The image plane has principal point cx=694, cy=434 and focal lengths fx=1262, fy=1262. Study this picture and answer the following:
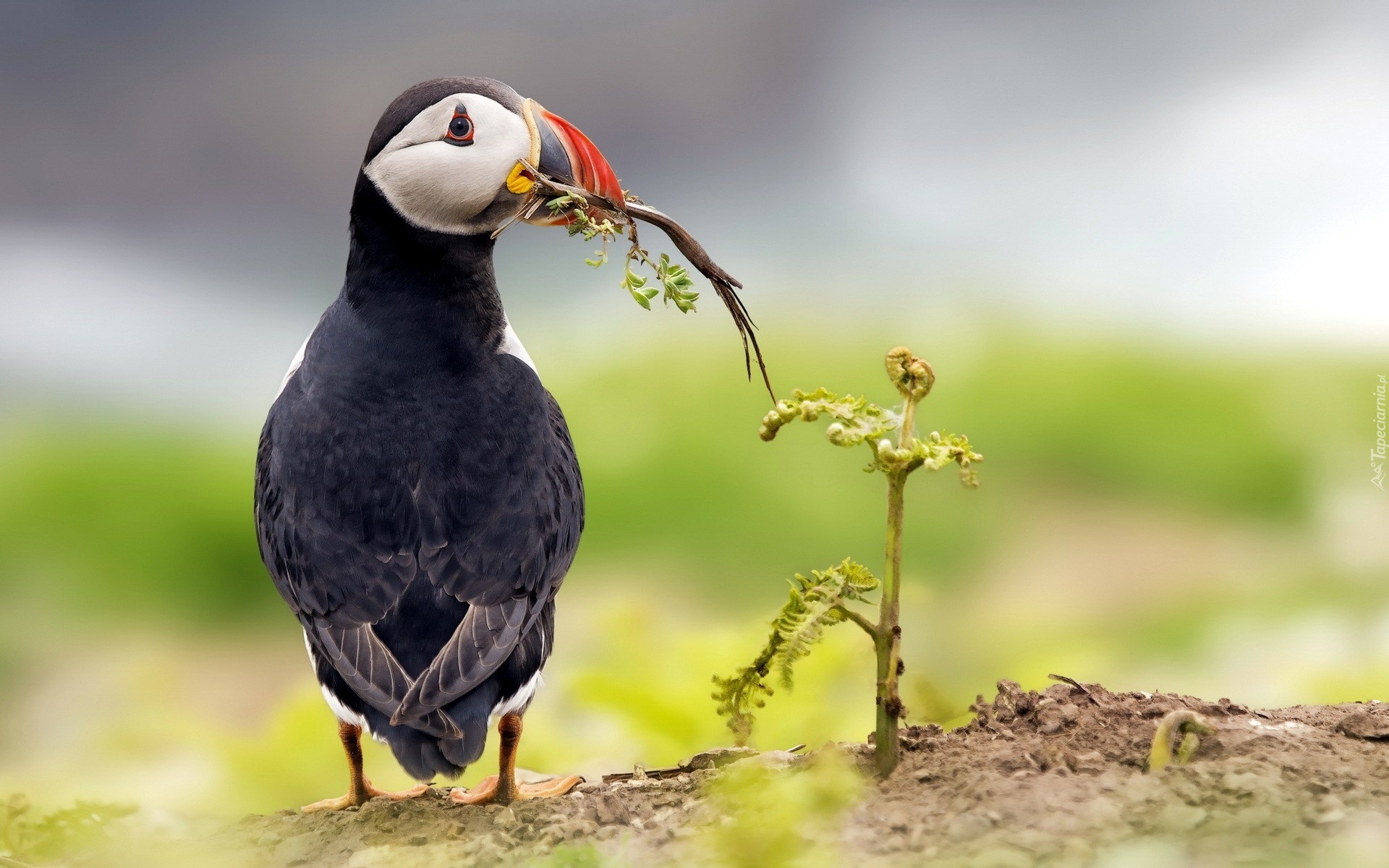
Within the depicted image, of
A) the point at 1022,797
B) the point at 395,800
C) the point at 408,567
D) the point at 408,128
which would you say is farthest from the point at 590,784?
the point at 408,128

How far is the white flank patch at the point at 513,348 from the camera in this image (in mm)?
3545

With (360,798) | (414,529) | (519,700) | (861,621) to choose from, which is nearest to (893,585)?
(861,621)

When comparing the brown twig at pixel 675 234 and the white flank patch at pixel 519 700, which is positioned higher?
the brown twig at pixel 675 234

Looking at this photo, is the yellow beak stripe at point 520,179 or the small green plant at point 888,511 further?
the yellow beak stripe at point 520,179

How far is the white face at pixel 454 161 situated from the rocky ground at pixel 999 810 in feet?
5.13

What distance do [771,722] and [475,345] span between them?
4.93 feet

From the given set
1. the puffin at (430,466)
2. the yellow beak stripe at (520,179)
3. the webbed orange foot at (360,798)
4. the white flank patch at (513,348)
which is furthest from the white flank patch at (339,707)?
the yellow beak stripe at (520,179)

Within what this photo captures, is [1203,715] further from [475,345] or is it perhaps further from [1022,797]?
[475,345]

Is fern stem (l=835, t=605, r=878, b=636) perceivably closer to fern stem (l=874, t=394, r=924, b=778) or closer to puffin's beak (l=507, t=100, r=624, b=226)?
fern stem (l=874, t=394, r=924, b=778)

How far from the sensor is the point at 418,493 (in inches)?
124

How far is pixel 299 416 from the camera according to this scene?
3.33 metres

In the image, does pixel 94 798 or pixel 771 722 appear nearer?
pixel 94 798

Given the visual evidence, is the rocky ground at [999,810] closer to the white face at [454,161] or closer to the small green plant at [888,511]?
the small green plant at [888,511]

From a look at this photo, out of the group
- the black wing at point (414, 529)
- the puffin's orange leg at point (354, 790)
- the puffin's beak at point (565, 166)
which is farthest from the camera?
the puffin's orange leg at point (354, 790)
